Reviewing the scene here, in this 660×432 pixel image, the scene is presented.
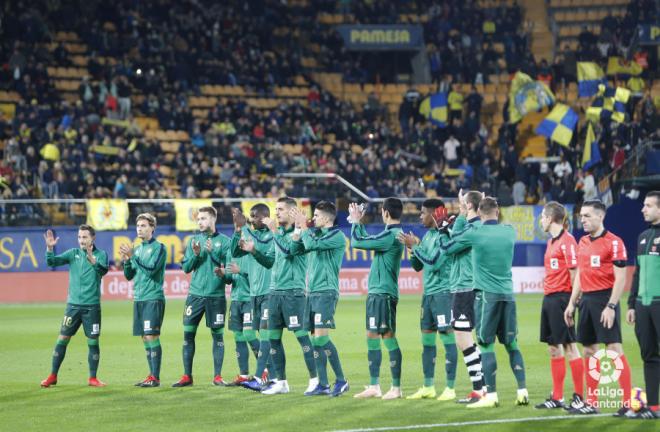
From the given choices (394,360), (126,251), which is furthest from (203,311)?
(394,360)

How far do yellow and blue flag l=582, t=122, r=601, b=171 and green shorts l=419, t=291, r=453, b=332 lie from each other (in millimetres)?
27772

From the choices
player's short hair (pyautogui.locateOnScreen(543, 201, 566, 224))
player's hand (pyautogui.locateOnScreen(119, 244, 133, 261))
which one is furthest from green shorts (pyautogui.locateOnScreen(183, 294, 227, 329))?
player's short hair (pyautogui.locateOnScreen(543, 201, 566, 224))

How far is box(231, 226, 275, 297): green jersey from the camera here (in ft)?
52.0

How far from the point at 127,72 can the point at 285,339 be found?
22.6 metres

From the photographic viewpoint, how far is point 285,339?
25234 millimetres

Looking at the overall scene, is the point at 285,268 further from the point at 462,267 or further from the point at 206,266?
the point at 462,267

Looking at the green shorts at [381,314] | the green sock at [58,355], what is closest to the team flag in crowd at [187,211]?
the green sock at [58,355]

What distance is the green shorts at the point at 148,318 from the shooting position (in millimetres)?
16594

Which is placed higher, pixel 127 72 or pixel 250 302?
pixel 127 72

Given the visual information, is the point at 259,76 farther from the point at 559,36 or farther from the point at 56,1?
the point at 559,36

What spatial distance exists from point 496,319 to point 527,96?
32.7 metres

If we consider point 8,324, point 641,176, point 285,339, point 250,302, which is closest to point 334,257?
point 250,302

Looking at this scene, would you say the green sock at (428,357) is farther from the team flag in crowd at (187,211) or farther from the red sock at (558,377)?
the team flag in crowd at (187,211)

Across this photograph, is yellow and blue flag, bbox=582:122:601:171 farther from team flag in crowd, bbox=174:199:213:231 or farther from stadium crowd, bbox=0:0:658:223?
team flag in crowd, bbox=174:199:213:231
